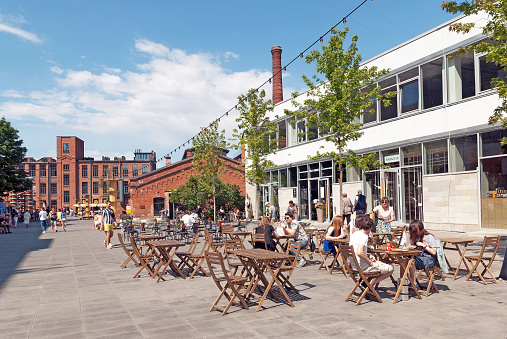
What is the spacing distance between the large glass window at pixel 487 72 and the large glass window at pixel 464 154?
1851 mm

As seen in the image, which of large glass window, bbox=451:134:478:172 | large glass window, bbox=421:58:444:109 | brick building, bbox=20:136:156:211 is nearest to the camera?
large glass window, bbox=451:134:478:172

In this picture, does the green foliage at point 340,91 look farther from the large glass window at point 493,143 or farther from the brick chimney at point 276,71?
the brick chimney at point 276,71

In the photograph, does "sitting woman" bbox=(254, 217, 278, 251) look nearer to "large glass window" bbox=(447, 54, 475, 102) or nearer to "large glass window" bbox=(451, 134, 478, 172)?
"large glass window" bbox=(451, 134, 478, 172)

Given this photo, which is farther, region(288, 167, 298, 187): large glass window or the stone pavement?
region(288, 167, 298, 187): large glass window

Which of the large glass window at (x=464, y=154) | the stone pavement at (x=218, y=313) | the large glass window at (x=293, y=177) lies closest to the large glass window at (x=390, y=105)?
the large glass window at (x=464, y=154)

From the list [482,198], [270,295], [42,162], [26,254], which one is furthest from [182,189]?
[42,162]

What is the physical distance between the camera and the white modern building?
49.9 ft

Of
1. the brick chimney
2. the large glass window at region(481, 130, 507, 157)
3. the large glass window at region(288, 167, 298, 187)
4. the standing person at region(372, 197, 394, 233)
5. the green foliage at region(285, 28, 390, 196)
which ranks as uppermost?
the brick chimney

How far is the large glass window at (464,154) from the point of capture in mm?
15734

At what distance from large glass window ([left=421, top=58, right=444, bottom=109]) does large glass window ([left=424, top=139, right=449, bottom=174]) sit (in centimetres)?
163

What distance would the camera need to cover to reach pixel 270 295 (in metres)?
6.93

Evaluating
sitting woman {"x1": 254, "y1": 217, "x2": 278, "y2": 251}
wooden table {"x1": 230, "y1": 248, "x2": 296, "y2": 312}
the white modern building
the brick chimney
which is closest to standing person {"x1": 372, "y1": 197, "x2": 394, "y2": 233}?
sitting woman {"x1": 254, "y1": 217, "x2": 278, "y2": 251}

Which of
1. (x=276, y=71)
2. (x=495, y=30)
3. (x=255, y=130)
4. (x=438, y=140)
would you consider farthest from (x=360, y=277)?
(x=276, y=71)

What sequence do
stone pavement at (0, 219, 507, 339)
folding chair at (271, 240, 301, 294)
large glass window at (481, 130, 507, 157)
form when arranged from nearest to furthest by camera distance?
stone pavement at (0, 219, 507, 339) → folding chair at (271, 240, 301, 294) → large glass window at (481, 130, 507, 157)
